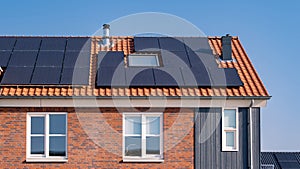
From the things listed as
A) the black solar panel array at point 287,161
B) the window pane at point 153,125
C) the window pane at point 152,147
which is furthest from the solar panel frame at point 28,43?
the black solar panel array at point 287,161

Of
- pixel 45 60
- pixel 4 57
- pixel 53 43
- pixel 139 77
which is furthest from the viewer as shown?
pixel 53 43

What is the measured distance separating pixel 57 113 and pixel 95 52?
3716 mm

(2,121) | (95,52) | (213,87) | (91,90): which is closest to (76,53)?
(95,52)

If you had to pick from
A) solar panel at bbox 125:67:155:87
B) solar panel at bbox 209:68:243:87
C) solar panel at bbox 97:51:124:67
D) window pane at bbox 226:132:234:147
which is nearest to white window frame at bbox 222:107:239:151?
window pane at bbox 226:132:234:147

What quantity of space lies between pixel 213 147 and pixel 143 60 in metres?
4.11

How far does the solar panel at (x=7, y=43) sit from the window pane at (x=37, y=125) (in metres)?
3.53

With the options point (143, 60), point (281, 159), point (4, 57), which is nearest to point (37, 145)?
point (4, 57)

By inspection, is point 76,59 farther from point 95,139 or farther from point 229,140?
point 229,140

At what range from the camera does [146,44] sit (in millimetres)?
21125

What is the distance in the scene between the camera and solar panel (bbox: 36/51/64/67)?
19.1 meters

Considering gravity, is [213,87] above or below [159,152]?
above

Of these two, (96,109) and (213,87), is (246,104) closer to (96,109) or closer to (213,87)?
(213,87)

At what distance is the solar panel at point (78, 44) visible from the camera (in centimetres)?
2037

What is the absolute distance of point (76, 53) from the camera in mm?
19906
